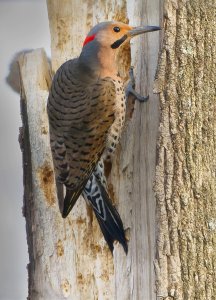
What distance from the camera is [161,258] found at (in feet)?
9.18

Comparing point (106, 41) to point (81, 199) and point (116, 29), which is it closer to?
point (116, 29)

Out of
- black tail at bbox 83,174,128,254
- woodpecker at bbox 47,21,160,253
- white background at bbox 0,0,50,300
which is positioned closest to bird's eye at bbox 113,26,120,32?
woodpecker at bbox 47,21,160,253

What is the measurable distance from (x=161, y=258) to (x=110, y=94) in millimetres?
818

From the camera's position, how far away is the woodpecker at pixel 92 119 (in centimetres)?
316

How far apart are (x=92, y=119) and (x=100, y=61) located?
0.28 m

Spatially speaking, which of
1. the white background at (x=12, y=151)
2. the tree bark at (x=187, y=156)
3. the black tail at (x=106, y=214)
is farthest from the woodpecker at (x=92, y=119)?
the white background at (x=12, y=151)

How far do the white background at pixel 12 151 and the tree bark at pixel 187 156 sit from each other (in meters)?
1.46

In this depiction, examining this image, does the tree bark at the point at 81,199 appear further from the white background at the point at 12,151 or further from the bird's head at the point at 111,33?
the white background at the point at 12,151

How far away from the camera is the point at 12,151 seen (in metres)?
4.45

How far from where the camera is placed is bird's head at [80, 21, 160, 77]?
3.14 m

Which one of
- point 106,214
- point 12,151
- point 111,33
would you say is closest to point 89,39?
point 111,33

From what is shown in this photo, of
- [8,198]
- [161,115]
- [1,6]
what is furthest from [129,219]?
[1,6]

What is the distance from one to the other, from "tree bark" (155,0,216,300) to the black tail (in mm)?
309

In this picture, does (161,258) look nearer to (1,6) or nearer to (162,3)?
(162,3)
